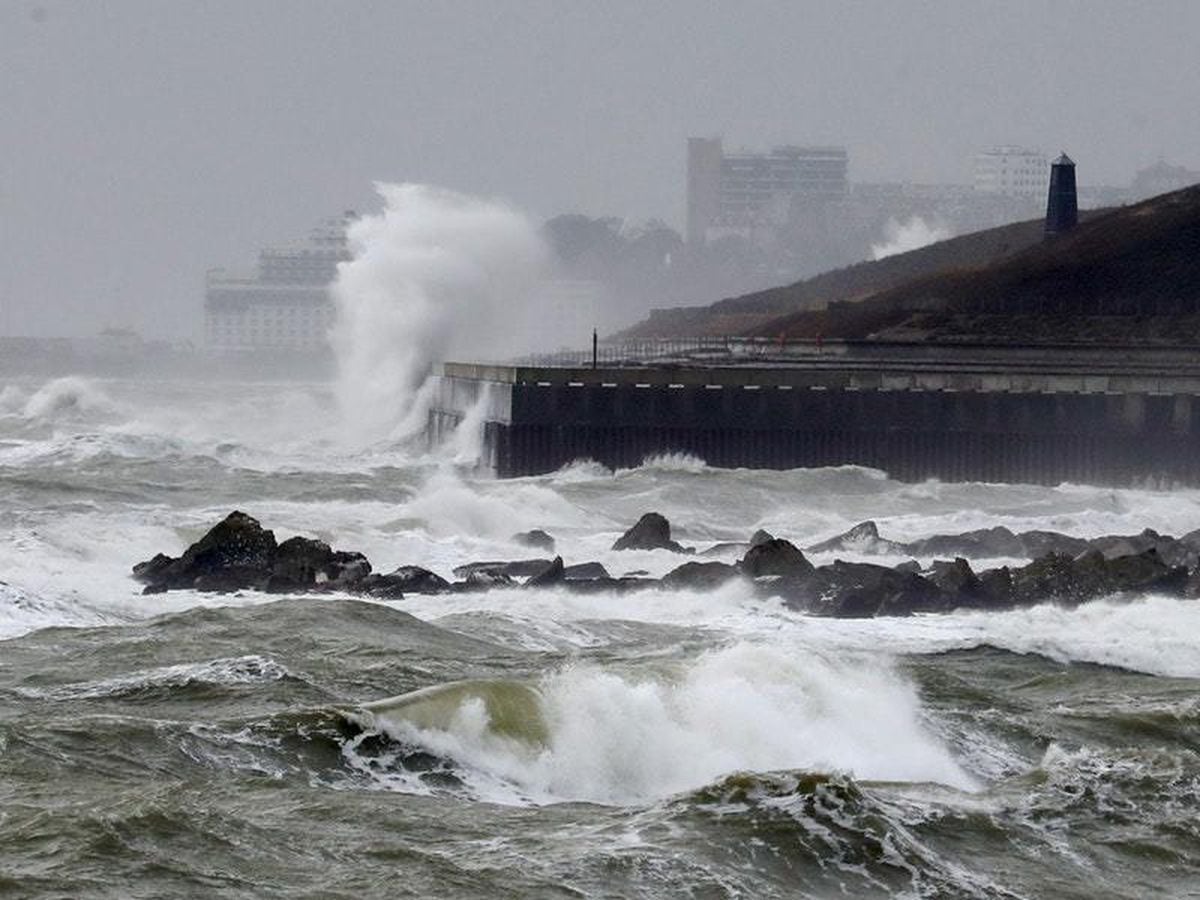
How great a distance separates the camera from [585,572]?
25562 mm

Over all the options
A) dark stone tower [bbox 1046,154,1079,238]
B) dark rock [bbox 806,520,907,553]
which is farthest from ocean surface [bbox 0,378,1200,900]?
dark stone tower [bbox 1046,154,1079,238]

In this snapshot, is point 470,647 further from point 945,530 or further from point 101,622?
point 945,530

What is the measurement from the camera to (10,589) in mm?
21953

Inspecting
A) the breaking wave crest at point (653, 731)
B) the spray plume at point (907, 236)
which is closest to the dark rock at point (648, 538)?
the breaking wave crest at point (653, 731)

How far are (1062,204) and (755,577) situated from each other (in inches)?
2343

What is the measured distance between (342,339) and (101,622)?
49849 mm

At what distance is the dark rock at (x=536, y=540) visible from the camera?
29.5m

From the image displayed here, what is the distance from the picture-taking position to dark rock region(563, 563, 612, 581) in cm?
2519

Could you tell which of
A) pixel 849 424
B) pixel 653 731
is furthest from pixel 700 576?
pixel 849 424

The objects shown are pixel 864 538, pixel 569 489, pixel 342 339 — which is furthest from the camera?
pixel 342 339

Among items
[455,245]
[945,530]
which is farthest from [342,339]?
[945,530]

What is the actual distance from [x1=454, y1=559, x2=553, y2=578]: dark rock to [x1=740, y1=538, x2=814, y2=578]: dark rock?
215cm

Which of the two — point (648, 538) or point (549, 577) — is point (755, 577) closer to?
point (549, 577)

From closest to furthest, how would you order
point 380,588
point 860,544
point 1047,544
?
point 380,588, point 1047,544, point 860,544
